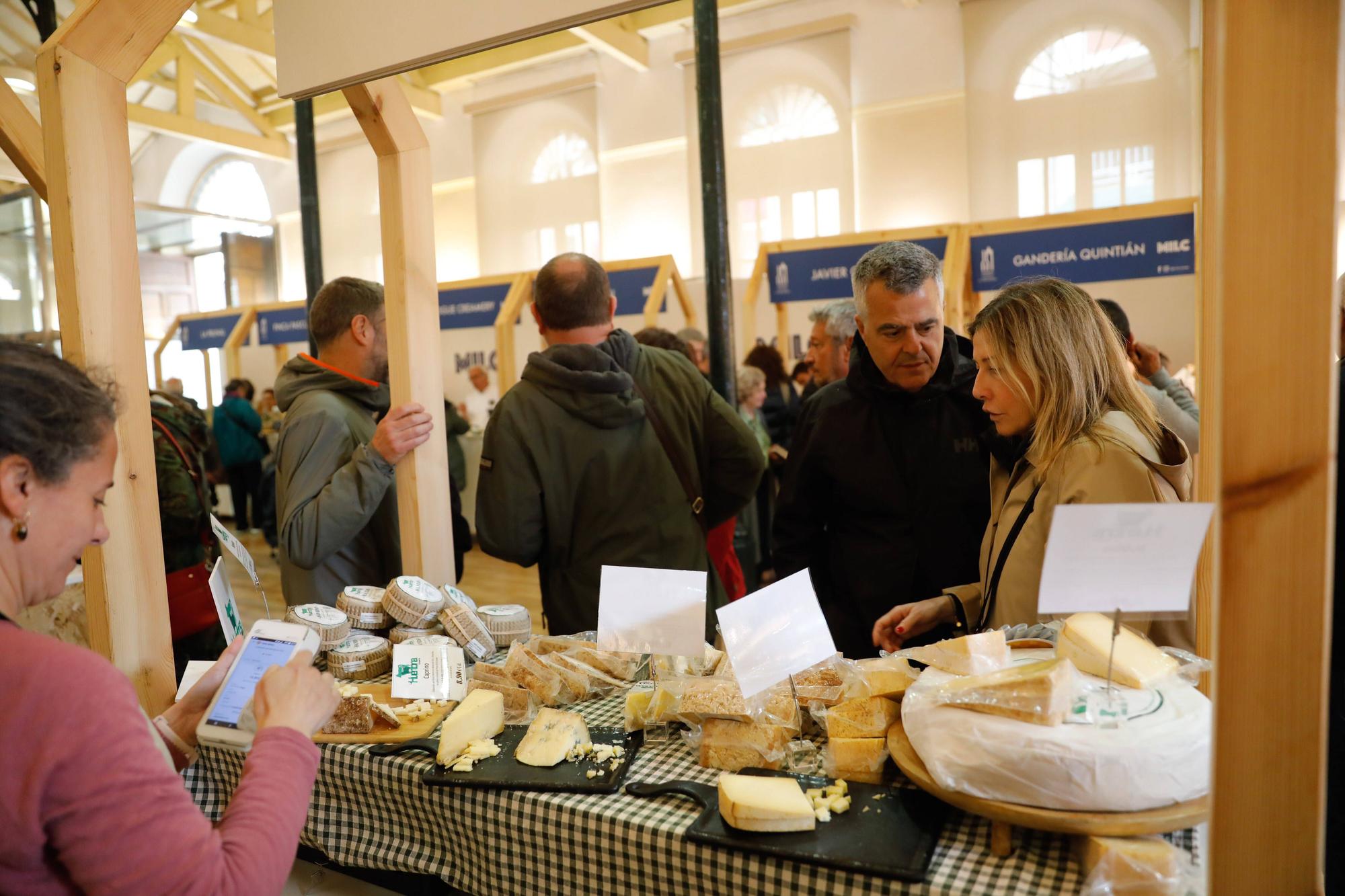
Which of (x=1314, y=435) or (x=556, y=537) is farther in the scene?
(x=556, y=537)

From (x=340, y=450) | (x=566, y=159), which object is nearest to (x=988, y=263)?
(x=340, y=450)

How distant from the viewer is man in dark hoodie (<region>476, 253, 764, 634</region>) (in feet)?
7.98

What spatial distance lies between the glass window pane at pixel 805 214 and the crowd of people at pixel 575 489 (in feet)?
26.7

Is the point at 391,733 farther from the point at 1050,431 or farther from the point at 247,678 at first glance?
the point at 1050,431

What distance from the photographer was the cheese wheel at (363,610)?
1.98m

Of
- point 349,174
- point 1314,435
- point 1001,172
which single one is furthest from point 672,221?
point 1314,435

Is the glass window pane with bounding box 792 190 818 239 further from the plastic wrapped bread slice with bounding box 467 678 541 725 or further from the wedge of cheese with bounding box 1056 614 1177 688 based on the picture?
the wedge of cheese with bounding box 1056 614 1177 688

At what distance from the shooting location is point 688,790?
125cm

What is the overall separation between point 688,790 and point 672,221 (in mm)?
11662

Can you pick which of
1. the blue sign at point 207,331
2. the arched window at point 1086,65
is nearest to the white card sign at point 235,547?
the blue sign at point 207,331

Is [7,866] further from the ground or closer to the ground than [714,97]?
closer to the ground

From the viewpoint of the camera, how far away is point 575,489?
8.14 ft

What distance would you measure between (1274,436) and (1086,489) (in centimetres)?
70

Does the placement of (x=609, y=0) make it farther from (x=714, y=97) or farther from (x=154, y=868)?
(x=714, y=97)
